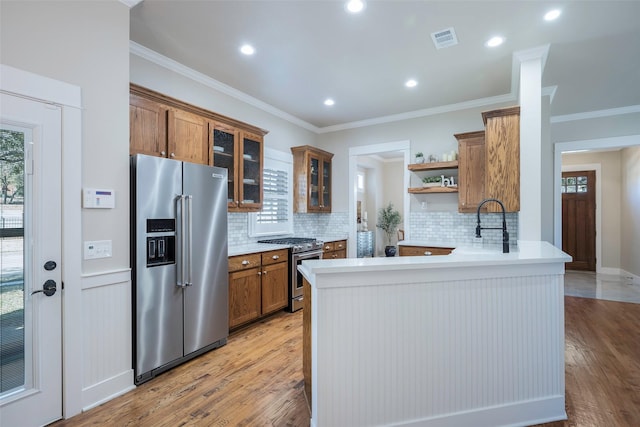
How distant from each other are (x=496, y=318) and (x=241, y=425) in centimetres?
170

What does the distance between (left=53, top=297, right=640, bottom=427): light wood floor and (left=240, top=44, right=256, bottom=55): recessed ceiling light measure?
118 inches

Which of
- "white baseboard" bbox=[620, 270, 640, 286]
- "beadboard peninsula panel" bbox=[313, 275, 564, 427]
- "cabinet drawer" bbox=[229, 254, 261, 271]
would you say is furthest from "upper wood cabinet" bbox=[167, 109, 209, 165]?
"white baseboard" bbox=[620, 270, 640, 286]

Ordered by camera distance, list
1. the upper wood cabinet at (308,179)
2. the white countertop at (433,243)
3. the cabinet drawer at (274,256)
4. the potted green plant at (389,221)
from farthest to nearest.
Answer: the potted green plant at (389,221) → the upper wood cabinet at (308,179) → the white countertop at (433,243) → the cabinet drawer at (274,256)

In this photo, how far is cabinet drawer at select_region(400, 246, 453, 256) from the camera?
446 cm

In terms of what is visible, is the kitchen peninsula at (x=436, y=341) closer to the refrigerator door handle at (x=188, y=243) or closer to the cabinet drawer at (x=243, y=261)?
the refrigerator door handle at (x=188, y=243)

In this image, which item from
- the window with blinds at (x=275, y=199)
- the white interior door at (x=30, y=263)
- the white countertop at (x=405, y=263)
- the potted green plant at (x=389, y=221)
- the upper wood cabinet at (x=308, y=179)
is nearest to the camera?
the white countertop at (x=405, y=263)

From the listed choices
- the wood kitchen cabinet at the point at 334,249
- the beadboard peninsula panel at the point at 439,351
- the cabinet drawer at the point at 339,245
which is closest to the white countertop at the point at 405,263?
the beadboard peninsula panel at the point at 439,351

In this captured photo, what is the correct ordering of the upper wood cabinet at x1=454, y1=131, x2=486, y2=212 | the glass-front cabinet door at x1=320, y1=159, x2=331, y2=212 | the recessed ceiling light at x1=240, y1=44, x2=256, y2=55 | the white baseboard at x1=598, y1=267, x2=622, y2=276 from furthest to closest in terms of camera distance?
1. the white baseboard at x1=598, y1=267, x2=622, y2=276
2. the glass-front cabinet door at x1=320, y1=159, x2=331, y2=212
3. the upper wood cabinet at x1=454, y1=131, x2=486, y2=212
4. the recessed ceiling light at x1=240, y1=44, x2=256, y2=55

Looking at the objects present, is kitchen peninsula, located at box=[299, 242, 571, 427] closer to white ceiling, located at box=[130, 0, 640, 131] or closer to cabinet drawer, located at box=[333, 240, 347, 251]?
white ceiling, located at box=[130, 0, 640, 131]

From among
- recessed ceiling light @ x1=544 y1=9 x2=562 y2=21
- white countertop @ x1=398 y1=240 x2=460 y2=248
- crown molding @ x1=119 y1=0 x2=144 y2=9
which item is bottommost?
white countertop @ x1=398 y1=240 x2=460 y2=248

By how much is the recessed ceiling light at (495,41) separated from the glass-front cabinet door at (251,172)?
2841 mm

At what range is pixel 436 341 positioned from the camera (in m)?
1.81

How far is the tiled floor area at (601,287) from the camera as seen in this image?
4.91 metres

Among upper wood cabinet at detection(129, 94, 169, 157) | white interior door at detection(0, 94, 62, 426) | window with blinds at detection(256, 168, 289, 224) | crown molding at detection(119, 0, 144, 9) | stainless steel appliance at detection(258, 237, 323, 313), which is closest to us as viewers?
white interior door at detection(0, 94, 62, 426)
